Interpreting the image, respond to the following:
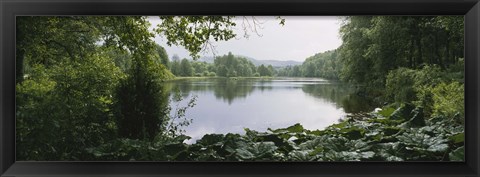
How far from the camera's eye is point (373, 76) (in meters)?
4.50

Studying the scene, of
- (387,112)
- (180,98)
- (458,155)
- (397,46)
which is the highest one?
(397,46)

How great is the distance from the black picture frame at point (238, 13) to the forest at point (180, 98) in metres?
0.38

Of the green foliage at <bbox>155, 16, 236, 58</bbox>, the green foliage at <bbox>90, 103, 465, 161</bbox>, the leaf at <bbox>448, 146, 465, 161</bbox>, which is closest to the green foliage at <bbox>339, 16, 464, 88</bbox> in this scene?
the green foliage at <bbox>90, 103, 465, 161</bbox>

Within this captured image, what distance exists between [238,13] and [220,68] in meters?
1.29

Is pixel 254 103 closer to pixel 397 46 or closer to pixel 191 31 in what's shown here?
pixel 191 31

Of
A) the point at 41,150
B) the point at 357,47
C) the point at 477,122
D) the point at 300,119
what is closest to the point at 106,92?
the point at 41,150

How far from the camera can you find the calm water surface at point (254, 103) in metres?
3.83

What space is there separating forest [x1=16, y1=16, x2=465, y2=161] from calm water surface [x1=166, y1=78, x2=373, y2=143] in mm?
78

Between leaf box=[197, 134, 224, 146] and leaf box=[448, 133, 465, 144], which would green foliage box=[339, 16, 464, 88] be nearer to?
leaf box=[448, 133, 465, 144]

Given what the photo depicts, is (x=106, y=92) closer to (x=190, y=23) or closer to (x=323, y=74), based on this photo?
(x=190, y=23)

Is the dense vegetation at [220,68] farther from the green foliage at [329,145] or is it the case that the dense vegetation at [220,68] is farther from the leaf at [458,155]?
the leaf at [458,155]

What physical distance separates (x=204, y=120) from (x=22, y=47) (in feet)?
4.98

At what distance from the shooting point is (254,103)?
3.90 meters

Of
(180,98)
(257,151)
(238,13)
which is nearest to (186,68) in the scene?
(180,98)
